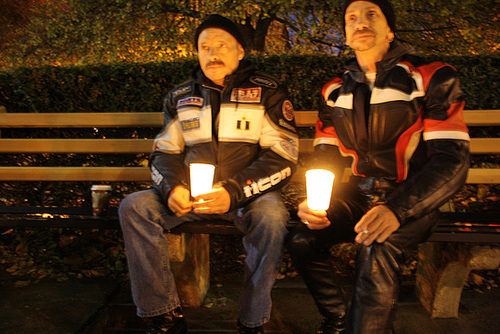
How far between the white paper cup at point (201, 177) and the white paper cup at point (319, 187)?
0.62 metres

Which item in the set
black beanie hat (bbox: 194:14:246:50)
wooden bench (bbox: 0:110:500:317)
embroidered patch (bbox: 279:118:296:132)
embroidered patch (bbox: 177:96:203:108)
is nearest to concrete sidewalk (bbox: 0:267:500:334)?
wooden bench (bbox: 0:110:500:317)

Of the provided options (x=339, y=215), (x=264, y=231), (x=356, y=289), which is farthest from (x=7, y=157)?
(x=356, y=289)

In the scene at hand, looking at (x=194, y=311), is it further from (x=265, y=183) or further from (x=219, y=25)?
(x=219, y=25)

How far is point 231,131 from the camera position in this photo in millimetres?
2791

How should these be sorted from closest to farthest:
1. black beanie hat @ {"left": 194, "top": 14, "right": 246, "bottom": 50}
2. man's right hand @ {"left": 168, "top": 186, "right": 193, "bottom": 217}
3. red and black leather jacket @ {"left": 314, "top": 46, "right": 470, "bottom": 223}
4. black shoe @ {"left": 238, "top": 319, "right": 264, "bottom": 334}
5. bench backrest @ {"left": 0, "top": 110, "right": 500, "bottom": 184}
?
red and black leather jacket @ {"left": 314, "top": 46, "right": 470, "bottom": 223} < black shoe @ {"left": 238, "top": 319, "right": 264, "bottom": 334} < man's right hand @ {"left": 168, "top": 186, "right": 193, "bottom": 217} < black beanie hat @ {"left": 194, "top": 14, "right": 246, "bottom": 50} < bench backrest @ {"left": 0, "top": 110, "right": 500, "bottom": 184}

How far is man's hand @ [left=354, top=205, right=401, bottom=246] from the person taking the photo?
1.95 m

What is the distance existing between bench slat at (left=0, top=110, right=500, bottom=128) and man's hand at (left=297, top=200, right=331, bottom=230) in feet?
4.36

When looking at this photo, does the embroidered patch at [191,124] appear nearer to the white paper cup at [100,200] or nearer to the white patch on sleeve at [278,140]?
the white patch on sleeve at [278,140]

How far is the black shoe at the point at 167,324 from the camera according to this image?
2412mm

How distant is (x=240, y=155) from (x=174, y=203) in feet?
1.92

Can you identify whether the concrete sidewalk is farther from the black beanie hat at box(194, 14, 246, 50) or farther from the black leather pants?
the black beanie hat at box(194, 14, 246, 50)

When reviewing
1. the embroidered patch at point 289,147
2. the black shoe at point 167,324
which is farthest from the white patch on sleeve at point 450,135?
the black shoe at point 167,324

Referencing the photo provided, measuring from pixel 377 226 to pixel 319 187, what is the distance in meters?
0.33

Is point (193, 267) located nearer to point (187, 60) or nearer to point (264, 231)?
point (264, 231)
